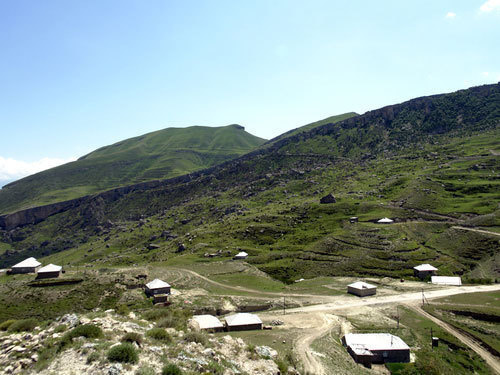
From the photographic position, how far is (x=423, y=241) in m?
92.4

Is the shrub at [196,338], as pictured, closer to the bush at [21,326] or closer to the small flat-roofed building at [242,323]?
the bush at [21,326]

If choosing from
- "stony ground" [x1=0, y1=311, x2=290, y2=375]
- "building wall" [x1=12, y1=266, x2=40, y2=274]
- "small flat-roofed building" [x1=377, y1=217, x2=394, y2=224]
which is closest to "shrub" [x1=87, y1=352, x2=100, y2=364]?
"stony ground" [x1=0, y1=311, x2=290, y2=375]

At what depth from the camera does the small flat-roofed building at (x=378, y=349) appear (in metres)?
35.4

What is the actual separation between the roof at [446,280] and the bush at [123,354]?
68.0 m

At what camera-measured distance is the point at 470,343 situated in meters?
40.0

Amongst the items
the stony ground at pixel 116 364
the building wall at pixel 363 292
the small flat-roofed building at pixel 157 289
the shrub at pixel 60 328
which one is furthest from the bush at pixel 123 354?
the building wall at pixel 363 292

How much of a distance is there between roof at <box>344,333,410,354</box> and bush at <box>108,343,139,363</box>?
2809cm

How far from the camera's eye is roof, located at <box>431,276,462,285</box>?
212ft

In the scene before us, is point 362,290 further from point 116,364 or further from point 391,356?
point 116,364

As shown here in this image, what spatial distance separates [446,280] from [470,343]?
29.4 meters

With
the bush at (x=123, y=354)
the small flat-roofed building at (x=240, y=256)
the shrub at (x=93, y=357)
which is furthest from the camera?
the small flat-roofed building at (x=240, y=256)

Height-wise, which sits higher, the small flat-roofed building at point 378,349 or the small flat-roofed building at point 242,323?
the small flat-roofed building at point 242,323

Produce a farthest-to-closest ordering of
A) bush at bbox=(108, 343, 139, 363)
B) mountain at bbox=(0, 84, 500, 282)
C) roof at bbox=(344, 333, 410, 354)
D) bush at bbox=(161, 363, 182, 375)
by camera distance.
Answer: mountain at bbox=(0, 84, 500, 282)
roof at bbox=(344, 333, 410, 354)
bush at bbox=(108, 343, 139, 363)
bush at bbox=(161, 363, 182, 375)

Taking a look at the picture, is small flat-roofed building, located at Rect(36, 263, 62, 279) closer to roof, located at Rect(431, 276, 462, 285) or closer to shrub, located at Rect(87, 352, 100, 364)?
shrub, located at Rect(87, 352, 100, 364)
